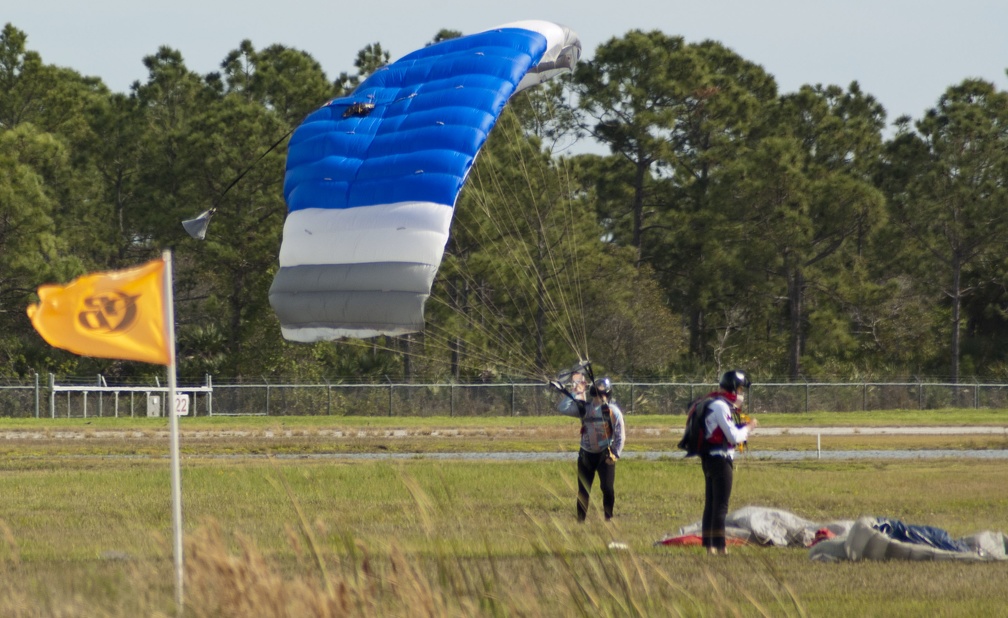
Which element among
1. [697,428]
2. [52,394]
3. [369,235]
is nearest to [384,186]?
[369,235]

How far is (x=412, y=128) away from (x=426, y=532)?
970 cm

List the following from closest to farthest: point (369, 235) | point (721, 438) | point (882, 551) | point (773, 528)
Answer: point (882, 551) → point (721, 438) → point (773, 528) → point (369, 235)

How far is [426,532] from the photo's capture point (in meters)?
5.24

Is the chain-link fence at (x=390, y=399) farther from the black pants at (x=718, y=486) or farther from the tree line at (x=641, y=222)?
the black pants at (x=718, y=486)

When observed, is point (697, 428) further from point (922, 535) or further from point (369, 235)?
point (369, 235)

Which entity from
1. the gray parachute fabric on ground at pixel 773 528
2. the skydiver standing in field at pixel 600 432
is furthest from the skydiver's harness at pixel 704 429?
the skydiver standing in field at pixel 600 432

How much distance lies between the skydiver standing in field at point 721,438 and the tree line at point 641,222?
30.6 m

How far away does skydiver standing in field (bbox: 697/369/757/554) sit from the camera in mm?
10906

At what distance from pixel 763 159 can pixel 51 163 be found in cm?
2496

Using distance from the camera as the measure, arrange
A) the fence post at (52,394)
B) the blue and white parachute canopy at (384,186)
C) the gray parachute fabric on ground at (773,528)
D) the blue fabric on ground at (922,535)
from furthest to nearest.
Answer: the fence post at (52,394) < the blue and white parachute canopy at (384,186) < the gray parachute fabric on ground at (773,528) < the blue fabric on ground at (922,535)

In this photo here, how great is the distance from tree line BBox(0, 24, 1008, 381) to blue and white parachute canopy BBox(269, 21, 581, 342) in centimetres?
2653

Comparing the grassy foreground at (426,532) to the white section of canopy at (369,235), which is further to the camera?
the white section of canopy at (369,235)

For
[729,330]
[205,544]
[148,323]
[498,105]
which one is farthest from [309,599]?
[729,330]

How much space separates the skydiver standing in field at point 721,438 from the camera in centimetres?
1091
